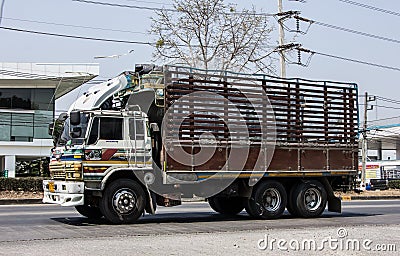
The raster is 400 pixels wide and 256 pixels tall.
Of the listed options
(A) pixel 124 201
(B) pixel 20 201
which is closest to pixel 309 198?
(A) pixel 124 201

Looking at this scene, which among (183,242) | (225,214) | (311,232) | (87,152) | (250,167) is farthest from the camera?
(225,214)

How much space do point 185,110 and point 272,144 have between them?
8.95 feet

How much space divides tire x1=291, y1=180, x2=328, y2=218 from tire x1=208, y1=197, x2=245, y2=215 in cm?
163

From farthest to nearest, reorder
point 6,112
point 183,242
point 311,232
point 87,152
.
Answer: point 6,112 → point 87,152 → point 311,232 → point 183,242

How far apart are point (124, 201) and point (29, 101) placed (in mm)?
26419

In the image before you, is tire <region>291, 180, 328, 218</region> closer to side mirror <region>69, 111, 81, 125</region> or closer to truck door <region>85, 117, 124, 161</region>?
truck door <region>85, 117, 124, 161</region>

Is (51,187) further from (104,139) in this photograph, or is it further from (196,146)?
(196,146)

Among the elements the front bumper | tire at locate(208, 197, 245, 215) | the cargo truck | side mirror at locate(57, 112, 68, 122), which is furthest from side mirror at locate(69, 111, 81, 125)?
tire at locate(208, 197, 245, 215)

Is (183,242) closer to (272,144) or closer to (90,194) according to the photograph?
(90,194)

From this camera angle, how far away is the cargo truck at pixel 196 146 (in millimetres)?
14984

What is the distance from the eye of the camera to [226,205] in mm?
18391

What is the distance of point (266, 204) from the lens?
671 inches

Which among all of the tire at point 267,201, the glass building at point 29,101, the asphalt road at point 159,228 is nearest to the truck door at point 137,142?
the asphalt road at point 159,228

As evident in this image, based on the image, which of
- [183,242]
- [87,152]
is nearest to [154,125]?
[87,152]
